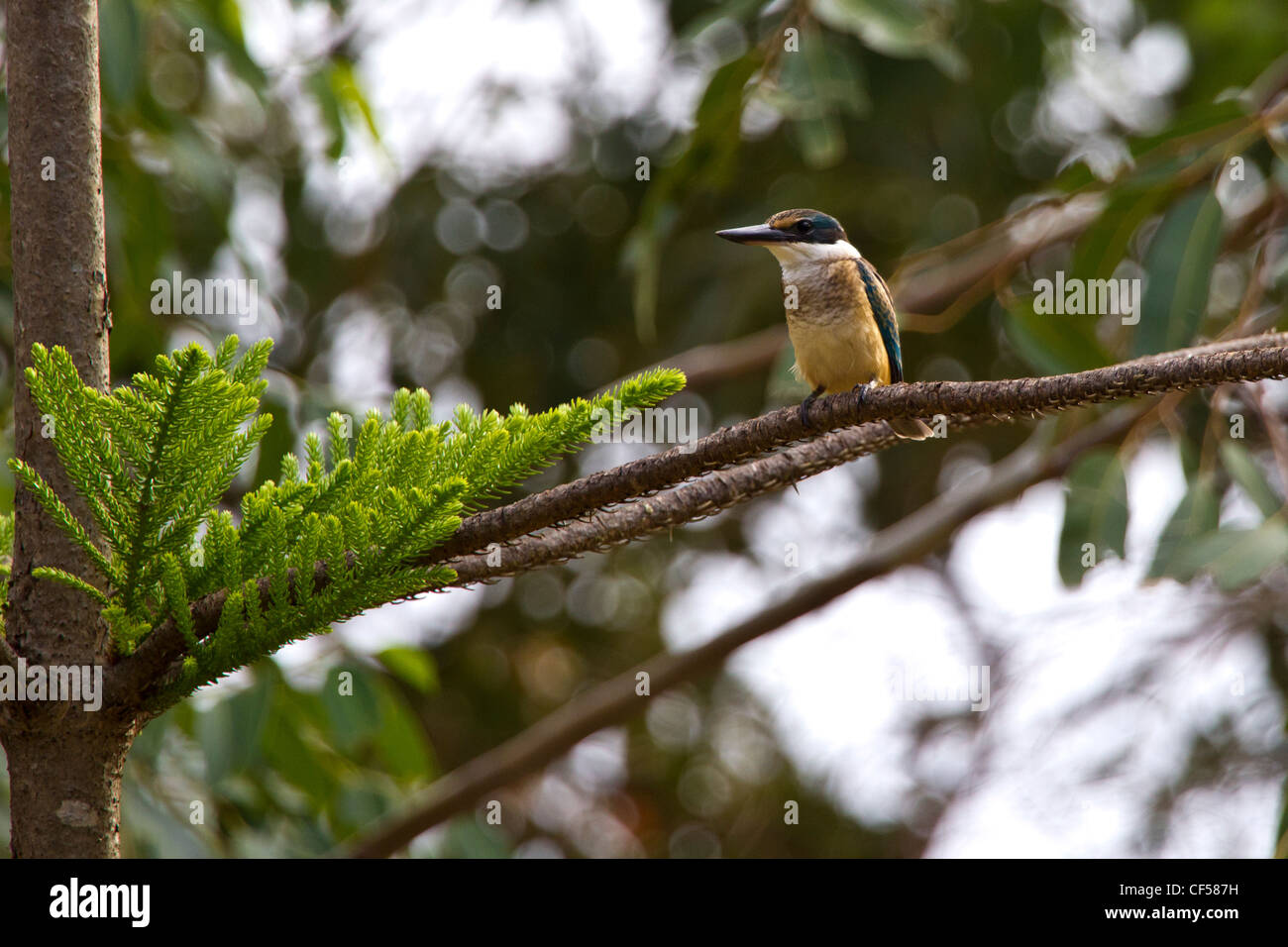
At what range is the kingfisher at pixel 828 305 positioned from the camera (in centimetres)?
337

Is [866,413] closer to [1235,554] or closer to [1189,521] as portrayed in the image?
[1235,554]

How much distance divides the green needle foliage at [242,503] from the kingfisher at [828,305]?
1.89m

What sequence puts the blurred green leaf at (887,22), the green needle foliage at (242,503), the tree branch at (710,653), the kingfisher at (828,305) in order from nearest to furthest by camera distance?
the green needle foliage at (242,503) < the kingfisher at (828,305) < the blurred green leaf at (887,22) < the tree branch at (710,653)

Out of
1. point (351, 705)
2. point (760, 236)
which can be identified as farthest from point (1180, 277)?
point (351, 705)

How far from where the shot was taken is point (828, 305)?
3.41 metres

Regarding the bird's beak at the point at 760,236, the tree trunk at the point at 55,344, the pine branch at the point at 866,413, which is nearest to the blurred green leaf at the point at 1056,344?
the bird's beak at the point at 760,236

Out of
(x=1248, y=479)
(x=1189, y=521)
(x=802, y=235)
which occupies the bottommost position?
(x=1189, y=521)

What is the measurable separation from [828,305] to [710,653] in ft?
5.80

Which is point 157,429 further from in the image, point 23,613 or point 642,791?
point 642,791

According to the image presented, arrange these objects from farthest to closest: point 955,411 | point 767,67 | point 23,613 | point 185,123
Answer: point 185,123, point 767,67, point 955,411, point 23,613

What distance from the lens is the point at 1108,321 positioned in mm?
6184

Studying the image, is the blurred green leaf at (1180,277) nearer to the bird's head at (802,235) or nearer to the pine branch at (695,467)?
the bird's head at (802,235)
